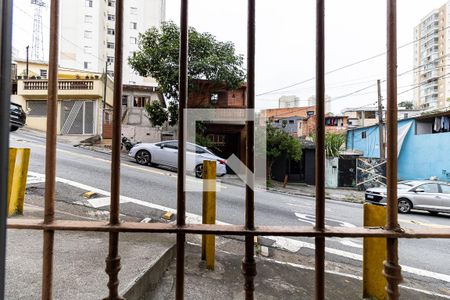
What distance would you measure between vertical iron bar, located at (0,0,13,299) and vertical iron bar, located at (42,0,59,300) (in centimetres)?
13

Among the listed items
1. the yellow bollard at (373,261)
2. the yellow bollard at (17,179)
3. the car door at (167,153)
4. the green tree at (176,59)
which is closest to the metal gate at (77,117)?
the green tree at (176,59)

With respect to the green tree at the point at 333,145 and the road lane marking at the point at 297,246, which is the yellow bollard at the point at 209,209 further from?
the green tree at the point at 333,145

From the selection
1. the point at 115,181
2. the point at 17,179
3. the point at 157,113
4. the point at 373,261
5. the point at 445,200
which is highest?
the point at 157,113

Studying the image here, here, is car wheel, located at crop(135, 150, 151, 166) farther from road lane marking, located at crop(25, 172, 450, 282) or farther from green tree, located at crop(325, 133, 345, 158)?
green tree, located at crop(325, 133, 345, 158)

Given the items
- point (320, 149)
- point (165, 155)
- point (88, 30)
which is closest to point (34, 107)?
point (165, 155)

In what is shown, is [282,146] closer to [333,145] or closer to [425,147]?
[333,145]

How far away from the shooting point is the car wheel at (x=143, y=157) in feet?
32.4

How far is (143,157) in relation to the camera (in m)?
9.95

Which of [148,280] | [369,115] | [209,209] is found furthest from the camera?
[369,115]

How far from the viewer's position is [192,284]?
6.69 feet

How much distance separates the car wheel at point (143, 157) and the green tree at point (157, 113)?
3.94m

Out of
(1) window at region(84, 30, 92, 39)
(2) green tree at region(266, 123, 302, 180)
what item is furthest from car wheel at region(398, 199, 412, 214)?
(1) window at region(84, 30, 92, 39)

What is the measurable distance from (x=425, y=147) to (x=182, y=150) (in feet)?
52.8

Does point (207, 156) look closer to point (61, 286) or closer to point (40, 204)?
point (40, 204)
